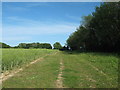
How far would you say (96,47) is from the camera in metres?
47.6

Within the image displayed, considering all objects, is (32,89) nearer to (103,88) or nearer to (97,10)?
(103,88)

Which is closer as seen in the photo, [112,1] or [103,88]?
[103,88]

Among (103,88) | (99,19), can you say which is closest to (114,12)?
(99,19)

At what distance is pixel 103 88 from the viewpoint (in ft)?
19.8

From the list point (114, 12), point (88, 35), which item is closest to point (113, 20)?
point (114, 12)

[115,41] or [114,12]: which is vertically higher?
[114,12]

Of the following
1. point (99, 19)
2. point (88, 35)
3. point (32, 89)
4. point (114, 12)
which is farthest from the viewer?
point (88, 35)

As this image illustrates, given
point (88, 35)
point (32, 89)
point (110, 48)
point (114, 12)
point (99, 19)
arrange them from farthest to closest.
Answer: point (88, 35), point (110, 48), point (99, 19), point (114, 12), point (32, 89)

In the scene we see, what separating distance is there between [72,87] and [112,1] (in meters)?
29.3

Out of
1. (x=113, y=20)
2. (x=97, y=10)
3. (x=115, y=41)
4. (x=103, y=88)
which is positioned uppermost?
(x=97, y=10)

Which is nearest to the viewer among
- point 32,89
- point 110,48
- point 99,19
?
point 32,89

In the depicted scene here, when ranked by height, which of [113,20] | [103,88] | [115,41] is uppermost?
[113,20]

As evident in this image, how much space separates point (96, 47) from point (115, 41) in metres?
13.7

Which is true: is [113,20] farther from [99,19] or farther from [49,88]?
[49,88]
